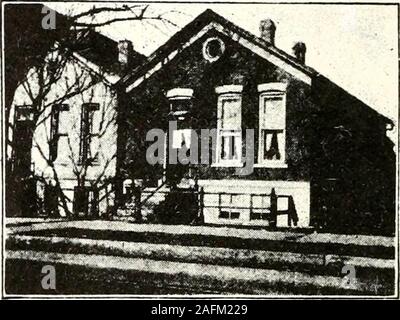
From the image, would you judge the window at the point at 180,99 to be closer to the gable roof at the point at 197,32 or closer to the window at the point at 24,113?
the gable roof at the point at 197,32

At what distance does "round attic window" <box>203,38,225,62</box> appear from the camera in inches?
262

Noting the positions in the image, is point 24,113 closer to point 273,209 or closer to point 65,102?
point 65,102

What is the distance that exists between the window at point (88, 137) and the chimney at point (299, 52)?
7.40 feet

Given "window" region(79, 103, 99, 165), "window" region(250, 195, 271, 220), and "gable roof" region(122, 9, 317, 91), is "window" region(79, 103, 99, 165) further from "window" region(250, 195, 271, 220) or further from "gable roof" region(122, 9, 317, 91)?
"window" region(250, 195, 271, 220)

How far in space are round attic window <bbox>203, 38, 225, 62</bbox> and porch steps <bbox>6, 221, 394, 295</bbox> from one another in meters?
1.91

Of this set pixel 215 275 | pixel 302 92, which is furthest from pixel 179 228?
pixel 302 92

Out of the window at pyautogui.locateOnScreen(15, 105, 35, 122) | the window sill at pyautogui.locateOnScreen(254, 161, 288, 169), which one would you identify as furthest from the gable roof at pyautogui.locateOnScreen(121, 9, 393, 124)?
the window at pyautogui.locateOnScreen(15, 105, 35, 122)

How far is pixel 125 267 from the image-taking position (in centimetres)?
616

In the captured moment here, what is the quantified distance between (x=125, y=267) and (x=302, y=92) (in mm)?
2629

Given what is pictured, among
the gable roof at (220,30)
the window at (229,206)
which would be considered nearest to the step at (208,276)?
the window at (229,206)

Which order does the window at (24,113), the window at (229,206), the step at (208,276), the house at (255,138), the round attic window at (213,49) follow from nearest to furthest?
the step at (208,276), the house at (255,138), the window at (24,113), the window at (229,206), the round attic window at (213,49)

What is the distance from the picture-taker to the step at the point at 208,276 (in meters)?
6.06

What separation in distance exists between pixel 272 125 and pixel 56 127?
2325mm
